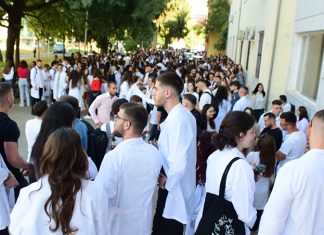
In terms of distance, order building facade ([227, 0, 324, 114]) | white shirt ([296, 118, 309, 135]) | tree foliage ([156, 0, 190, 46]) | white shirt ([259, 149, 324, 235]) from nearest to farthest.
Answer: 1. white shirt ([259, 149, 324, 235])
2. white shirt ([296, 118, 309, 135])
3. building facade ([227, 0, 324, 114])
4. tree foliage ([156, 0, 190, 46])

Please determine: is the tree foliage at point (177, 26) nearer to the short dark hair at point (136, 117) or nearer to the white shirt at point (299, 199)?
the short dark hair at point (136, 117)

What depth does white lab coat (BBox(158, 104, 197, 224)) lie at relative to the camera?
3383mm

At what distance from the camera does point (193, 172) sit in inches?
148

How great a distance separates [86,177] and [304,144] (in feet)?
13.0

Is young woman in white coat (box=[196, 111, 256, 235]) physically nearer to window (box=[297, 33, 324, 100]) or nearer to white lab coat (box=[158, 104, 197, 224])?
white lab coat (box=[158, 104, 197, 224])

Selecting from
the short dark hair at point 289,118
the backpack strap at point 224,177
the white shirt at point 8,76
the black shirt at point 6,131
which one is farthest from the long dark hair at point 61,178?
the white shirt at point 8,76

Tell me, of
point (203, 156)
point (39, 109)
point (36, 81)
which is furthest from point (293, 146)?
point (36, 81)

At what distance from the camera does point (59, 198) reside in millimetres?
2168

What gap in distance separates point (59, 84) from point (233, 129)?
9666 mm

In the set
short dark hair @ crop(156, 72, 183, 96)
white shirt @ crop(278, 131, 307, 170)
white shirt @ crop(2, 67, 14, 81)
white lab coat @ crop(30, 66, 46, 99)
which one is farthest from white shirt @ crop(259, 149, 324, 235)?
white shirt @ crop(2, 67, 14, 81)

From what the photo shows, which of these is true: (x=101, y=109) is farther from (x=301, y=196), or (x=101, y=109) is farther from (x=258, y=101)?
(x=301, y=196)

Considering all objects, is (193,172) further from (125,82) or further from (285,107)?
(125,82)

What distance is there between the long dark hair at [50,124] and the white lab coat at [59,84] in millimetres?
8551

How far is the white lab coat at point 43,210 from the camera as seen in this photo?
2.16m
